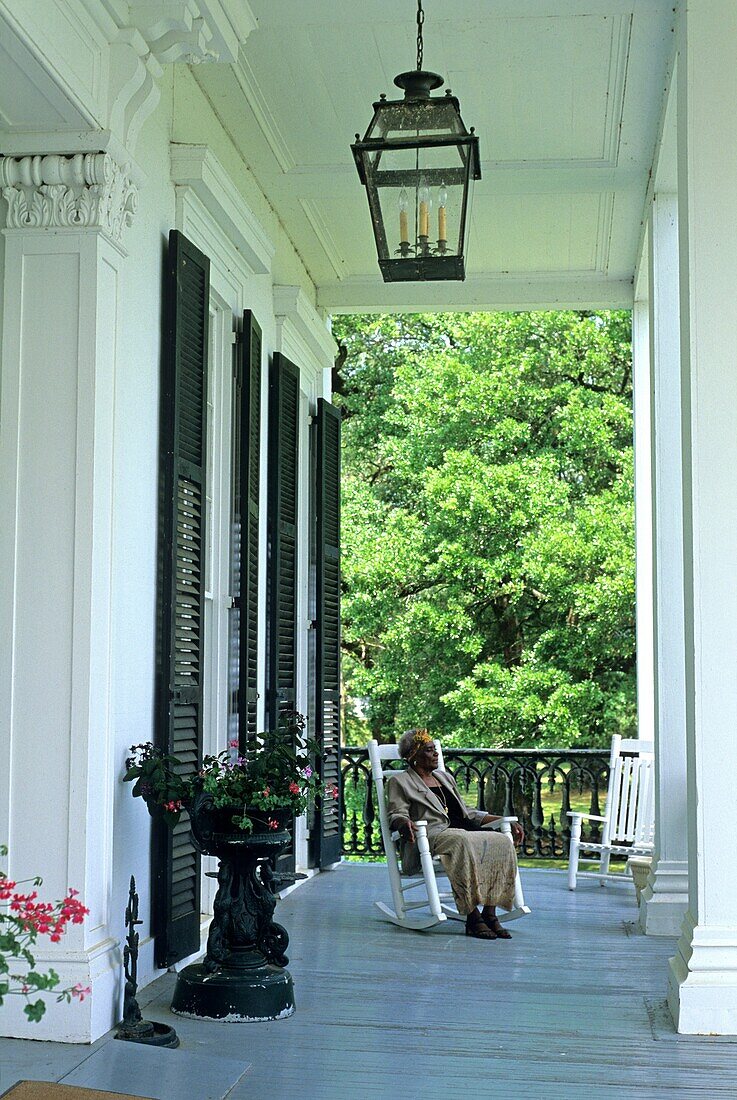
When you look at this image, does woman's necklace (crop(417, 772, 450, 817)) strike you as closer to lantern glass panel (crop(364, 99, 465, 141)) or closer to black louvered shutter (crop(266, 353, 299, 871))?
black louvered shutter (crop(266, 353, 299, 871))

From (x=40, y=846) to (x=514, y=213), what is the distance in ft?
16.2

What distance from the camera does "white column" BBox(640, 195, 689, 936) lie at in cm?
590

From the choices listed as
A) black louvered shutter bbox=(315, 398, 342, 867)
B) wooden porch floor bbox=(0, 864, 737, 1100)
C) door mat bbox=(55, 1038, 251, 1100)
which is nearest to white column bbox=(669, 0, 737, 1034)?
wooden porch floor bbox=(0, 864, 737, 1100)

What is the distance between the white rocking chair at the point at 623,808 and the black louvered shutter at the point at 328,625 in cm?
162

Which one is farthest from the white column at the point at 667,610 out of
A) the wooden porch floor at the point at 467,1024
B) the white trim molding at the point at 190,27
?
the white trim molding at the point at 190,27

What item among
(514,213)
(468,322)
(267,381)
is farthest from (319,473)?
(468,322)

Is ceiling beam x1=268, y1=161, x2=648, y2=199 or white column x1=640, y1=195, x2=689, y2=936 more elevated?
ceiling beam x1=268, y1=161, x2=648, y2=199

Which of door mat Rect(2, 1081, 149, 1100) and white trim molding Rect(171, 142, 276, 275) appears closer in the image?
door mat Rect(2, 1081, 149, 1100)

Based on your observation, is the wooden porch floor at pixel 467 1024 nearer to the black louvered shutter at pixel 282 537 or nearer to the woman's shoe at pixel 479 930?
the woman's shoe at pixel 479 930

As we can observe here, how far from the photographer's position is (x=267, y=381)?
700cm

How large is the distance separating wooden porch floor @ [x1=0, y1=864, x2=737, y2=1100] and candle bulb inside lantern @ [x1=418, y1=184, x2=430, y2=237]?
2.81 meters

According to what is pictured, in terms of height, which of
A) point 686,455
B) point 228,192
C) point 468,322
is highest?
point 468,322

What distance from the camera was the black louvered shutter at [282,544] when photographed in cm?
689

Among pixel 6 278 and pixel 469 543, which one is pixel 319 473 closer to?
pixel 6 278
